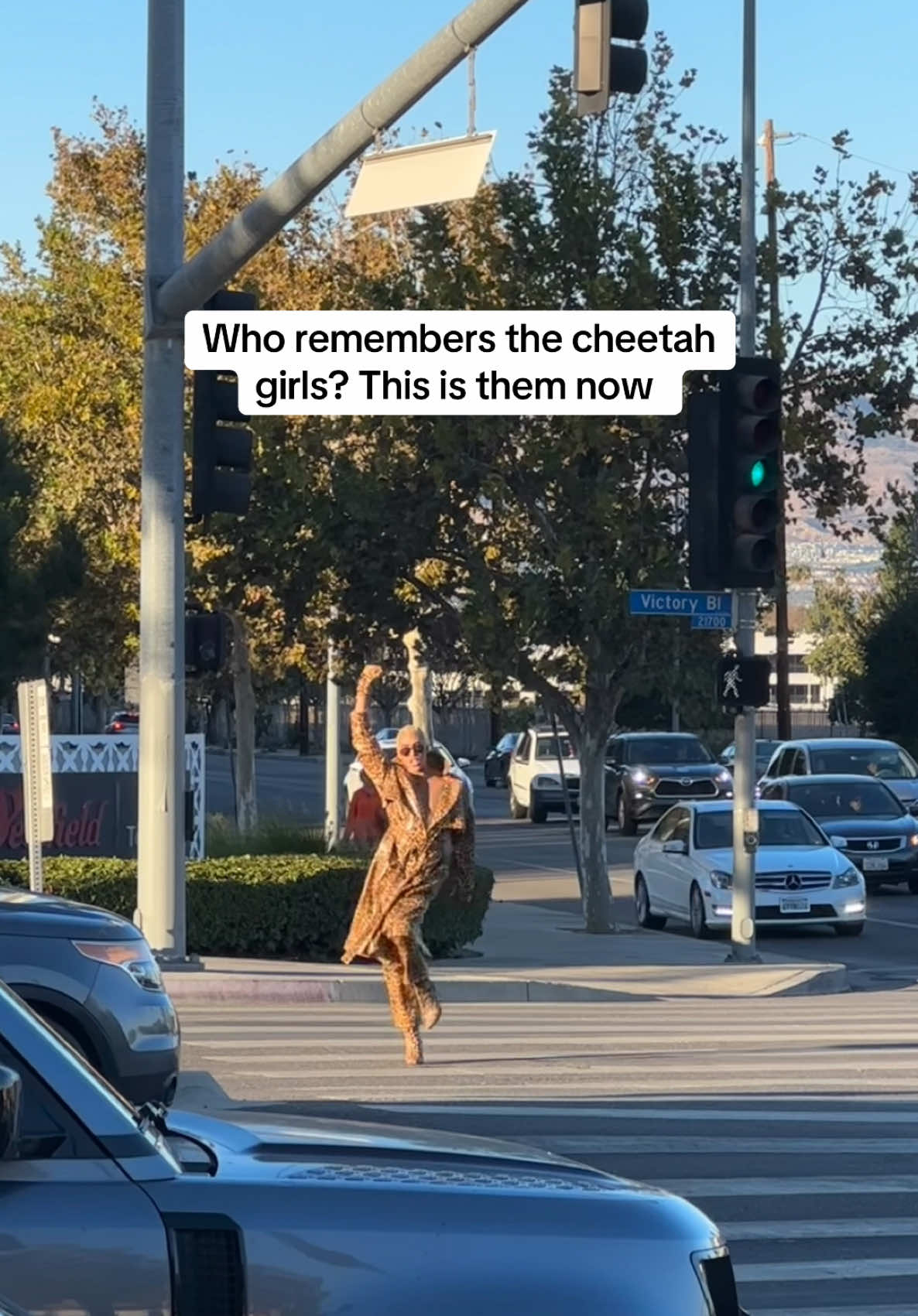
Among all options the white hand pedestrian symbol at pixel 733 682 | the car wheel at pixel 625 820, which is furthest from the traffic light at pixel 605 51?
the car wheel at pixel 625 820

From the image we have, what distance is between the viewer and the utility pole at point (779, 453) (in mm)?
24328

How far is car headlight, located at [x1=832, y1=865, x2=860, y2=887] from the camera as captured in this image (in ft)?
83.0

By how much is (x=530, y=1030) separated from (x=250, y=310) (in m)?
5.44

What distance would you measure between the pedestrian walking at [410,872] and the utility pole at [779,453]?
651 cm

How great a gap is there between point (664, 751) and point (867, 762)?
32.2 ft

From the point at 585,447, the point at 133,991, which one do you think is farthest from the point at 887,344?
the point at 133,991

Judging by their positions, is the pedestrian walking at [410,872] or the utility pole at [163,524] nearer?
the pedestrian walking at [410,872]

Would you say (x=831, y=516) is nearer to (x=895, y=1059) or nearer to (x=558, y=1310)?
(x=895, y=1059)

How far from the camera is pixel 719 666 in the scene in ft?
71.2

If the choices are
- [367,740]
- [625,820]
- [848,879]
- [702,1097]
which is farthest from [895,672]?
[702,1097]

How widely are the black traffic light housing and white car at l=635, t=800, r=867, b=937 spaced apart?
7.32 metres

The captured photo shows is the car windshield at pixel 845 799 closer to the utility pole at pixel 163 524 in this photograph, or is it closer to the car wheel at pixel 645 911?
the car wheel at pixel 645 911

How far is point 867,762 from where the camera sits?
1479 inches

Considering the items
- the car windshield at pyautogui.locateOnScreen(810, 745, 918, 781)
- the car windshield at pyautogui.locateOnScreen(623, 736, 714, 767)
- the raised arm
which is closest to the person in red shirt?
the raised arm
